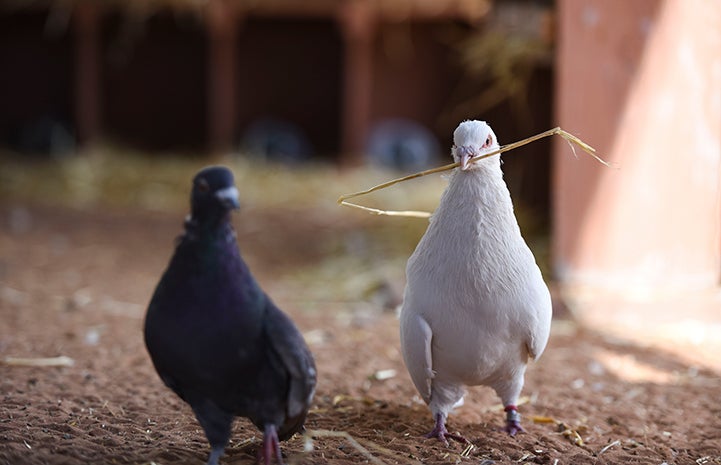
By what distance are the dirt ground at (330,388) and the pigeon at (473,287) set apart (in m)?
0.29

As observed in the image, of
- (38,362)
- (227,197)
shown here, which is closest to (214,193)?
(227,197)

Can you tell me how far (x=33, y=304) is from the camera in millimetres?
4852

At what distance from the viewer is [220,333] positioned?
2299mm

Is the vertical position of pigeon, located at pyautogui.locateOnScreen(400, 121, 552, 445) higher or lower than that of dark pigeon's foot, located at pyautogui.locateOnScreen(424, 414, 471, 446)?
higher

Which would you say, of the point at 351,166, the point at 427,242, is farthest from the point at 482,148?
the point at 351,166

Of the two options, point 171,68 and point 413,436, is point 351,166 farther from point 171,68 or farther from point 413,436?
point 413,436

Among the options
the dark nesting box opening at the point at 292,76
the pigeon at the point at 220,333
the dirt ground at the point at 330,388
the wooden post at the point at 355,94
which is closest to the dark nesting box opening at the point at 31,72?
the dark nesting box opening at the point at 292,76

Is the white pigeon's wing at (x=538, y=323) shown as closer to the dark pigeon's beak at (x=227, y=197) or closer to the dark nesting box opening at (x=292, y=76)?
the dark pigeon's beak at (x=227, y=197)

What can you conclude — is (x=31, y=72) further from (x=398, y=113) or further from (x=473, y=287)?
(x=473, y=287)

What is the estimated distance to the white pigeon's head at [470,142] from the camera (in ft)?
8.70

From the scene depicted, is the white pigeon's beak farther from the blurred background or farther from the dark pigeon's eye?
the blurred background

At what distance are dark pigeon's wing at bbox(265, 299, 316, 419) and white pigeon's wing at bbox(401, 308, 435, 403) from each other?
0.40m

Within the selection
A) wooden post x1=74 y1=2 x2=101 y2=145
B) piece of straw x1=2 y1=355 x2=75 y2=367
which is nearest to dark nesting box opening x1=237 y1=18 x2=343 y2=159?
wooden post x1=74 y1=2 x2=101 y2=145

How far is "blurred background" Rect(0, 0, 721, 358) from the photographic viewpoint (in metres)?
4.96
